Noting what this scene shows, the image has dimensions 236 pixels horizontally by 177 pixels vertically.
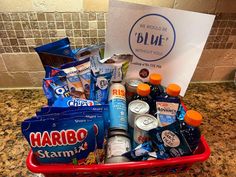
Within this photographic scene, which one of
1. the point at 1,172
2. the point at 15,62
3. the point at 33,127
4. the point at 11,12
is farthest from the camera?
the point at 15,62

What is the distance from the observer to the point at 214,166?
2.04ft

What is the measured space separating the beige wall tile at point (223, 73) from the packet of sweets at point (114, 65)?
469 mm

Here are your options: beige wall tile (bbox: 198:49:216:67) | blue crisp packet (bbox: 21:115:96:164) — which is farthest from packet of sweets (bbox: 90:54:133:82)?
beige wall tile (bbox: 198:49:216:67)

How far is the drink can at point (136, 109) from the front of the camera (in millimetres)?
591

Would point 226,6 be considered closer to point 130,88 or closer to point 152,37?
point 152,37

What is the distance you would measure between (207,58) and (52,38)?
2.15 feet

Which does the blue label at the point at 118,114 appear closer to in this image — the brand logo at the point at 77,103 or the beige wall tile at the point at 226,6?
the brand logo at the point at 77,103

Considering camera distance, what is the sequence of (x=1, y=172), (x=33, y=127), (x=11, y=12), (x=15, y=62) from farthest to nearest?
(x=15, y=62), (x=11, y=12), (x=1, y=172), (x=33, y=127)

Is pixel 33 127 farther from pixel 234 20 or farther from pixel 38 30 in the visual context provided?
pixel 234 20

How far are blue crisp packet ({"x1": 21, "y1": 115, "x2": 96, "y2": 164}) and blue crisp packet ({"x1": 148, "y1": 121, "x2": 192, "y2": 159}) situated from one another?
6.5 inches

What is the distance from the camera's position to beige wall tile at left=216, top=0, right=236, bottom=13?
2.47ft

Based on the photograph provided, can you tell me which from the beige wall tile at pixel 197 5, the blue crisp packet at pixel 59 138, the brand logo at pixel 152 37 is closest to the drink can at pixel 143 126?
the blue crisp packet at pixel 59 138

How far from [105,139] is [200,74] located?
23.3 inches

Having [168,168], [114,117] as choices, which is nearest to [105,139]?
[114,117]
